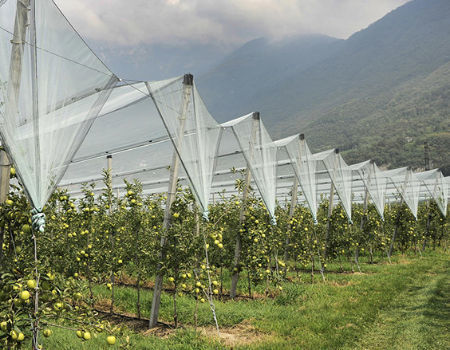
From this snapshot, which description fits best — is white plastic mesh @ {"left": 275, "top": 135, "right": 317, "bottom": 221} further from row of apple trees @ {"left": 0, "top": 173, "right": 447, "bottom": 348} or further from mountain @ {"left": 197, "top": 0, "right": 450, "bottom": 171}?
mountain @ {"left": 197, "top": 0, "right": 450, "bottom": 171}

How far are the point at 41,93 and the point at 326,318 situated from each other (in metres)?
6.13

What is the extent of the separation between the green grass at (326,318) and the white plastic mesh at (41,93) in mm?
2955

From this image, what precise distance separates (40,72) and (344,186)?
39.0 feet

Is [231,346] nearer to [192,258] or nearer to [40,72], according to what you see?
[192,258]

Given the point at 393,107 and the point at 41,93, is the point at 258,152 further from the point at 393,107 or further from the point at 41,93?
the point at 393,107

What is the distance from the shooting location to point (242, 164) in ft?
41.3

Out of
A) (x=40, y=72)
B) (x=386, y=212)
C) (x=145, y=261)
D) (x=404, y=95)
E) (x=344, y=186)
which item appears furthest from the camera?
(x=404, y=95)

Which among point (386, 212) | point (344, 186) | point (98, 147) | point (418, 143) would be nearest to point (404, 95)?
point (418, 143)

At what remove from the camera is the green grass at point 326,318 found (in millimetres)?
5391

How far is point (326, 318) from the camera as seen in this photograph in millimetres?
6656

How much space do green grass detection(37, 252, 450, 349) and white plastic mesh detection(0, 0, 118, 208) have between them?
2.96 m

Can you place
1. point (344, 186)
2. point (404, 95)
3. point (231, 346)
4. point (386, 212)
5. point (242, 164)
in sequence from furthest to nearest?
point (404, 95)
point (386, 212)
point (344, 186)
point (242, 164)
point (231, 346)

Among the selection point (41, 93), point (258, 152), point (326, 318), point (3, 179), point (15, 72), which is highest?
point (258, 152)

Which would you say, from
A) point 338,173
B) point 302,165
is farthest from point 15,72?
point 338,173
